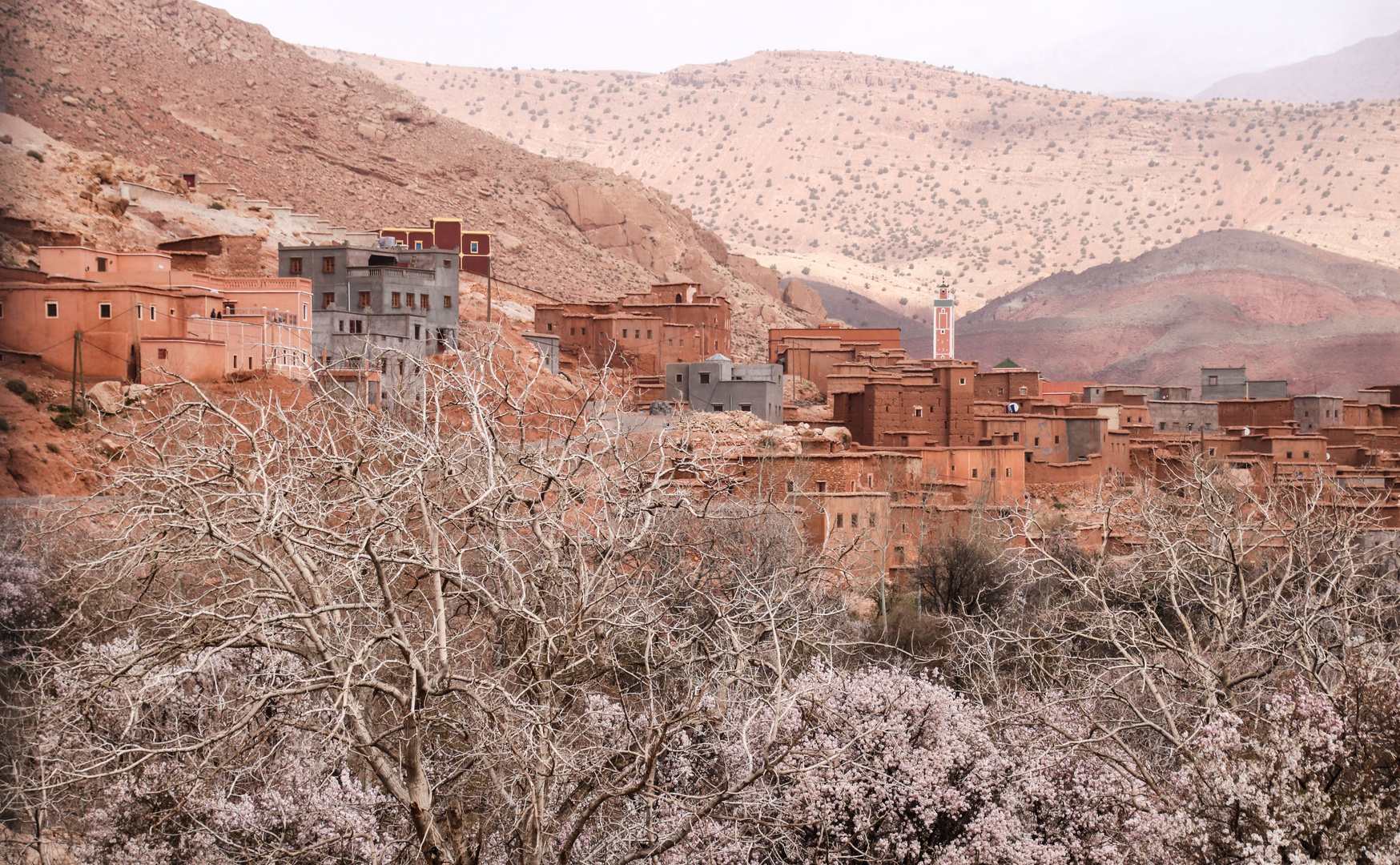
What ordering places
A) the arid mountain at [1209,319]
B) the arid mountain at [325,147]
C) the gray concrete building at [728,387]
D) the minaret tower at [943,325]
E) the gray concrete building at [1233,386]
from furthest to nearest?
the arid mountain at [1209,319] < the arid mountain at [325,147] < the minaret tower at [943,325] < the gray concrete building at [1233,386] < the gray concrete building at [728,387]

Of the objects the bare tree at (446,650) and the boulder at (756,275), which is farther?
the boulder at (756,275)

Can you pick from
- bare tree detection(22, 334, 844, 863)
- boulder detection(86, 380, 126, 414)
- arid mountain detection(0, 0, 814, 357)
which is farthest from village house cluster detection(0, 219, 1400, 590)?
arid mountain detection(0, 0, 814, 357)

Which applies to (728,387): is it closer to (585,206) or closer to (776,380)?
(776,380)

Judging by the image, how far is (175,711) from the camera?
38.8 ft

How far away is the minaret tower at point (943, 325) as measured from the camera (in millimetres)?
67562

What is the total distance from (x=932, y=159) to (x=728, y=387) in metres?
116

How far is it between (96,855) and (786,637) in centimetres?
564

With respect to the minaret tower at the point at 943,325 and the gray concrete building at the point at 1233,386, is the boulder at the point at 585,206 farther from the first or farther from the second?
the gray concrete building at the point at 1233,386

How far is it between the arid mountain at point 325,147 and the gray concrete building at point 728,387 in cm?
2299

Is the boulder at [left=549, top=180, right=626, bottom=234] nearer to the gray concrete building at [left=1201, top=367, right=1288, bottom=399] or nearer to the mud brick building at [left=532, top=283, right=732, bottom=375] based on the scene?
the mud brick building at [left=532, top=283, right=732, bottom=375]

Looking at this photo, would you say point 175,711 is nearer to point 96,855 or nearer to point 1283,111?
point 96,855

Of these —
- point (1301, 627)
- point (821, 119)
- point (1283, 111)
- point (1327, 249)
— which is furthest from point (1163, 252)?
point (1301, 627)

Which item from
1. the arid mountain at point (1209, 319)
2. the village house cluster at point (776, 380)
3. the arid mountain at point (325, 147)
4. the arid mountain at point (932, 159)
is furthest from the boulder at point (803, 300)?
the arid mountain at point (932, 159)

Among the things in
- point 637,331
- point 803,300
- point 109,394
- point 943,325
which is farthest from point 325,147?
point 109,394
